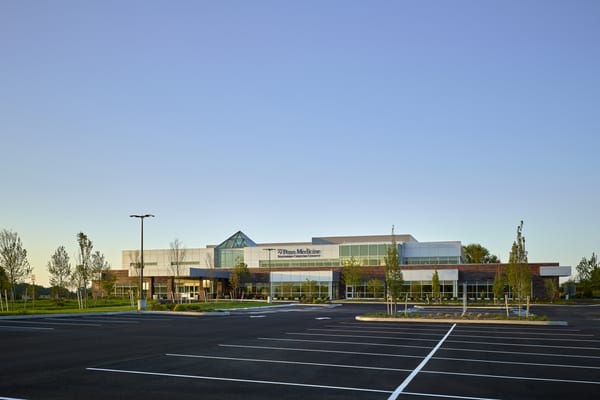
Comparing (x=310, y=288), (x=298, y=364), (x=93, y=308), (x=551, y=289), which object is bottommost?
(x=310, y=288)

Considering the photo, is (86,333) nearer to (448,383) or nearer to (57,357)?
(57,357)

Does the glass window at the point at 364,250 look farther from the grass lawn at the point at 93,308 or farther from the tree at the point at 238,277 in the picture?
the grass lawn at the point at 93,308

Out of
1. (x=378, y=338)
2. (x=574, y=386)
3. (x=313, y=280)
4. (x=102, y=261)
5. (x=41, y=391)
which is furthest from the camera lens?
(x=313, y=280)

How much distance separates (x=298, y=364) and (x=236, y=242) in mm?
75751

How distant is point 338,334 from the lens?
76.6 ft

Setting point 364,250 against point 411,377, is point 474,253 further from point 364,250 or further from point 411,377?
point 411,377

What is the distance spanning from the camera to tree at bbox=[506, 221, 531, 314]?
36.4m

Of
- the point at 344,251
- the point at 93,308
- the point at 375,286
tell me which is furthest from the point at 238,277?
the point at 93,308

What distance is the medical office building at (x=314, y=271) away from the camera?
69.6 metres

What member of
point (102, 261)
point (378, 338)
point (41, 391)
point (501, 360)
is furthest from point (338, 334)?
point (102, 261)

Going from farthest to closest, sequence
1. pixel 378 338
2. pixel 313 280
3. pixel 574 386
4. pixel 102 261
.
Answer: pixel 313 280 < pixel 102 261 < pixel 378 338 < pixel 574 386

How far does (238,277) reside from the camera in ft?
243

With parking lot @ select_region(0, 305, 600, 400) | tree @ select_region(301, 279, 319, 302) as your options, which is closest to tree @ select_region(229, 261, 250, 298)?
tree @ select_region(301, 279, 319, 302)

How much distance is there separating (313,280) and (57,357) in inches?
2374
